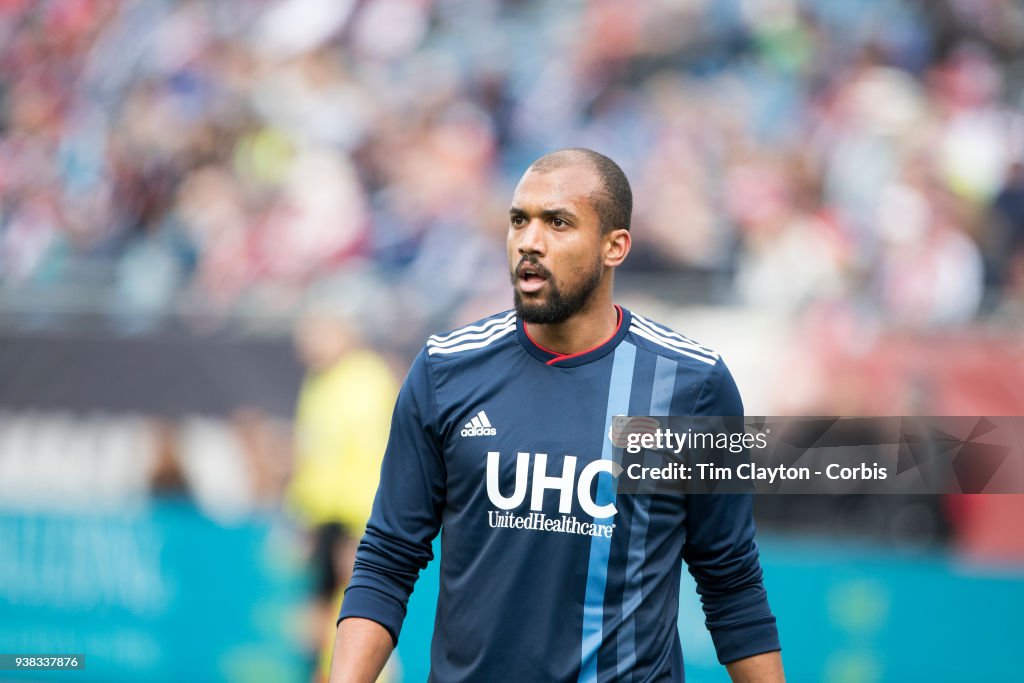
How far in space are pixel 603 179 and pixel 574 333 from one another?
362 mm

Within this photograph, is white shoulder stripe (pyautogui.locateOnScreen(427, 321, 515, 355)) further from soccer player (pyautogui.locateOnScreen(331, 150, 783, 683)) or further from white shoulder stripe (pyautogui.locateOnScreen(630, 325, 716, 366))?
white shoulder stripe (pyautogui.locateOnScreen(630, 325, 716, 366))

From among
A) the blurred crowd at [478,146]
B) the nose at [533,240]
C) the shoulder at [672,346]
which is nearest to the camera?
the nose at [533,240]

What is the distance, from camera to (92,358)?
30.3ft

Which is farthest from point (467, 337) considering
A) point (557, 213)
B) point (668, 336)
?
point (668, 336)

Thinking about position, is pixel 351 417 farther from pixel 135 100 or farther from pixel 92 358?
pixel 135 100

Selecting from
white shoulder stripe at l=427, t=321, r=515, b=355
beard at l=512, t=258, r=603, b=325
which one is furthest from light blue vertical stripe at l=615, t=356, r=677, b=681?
white shoulder stripe at l=427, t=321, r=515, b=355

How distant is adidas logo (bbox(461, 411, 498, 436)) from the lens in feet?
8.88

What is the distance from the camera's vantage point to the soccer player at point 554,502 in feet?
8.54

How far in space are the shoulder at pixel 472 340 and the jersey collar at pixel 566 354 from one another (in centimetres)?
3

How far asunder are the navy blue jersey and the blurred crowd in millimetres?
5496

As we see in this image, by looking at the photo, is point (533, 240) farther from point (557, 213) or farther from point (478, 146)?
point (478, 146)

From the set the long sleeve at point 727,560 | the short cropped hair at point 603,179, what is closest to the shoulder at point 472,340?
the short cropped hair at point 603,179

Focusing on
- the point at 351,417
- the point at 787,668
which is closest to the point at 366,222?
the point at 351,417

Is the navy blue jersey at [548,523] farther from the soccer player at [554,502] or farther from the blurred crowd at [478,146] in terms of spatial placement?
the blurred crowd at [478,146]
